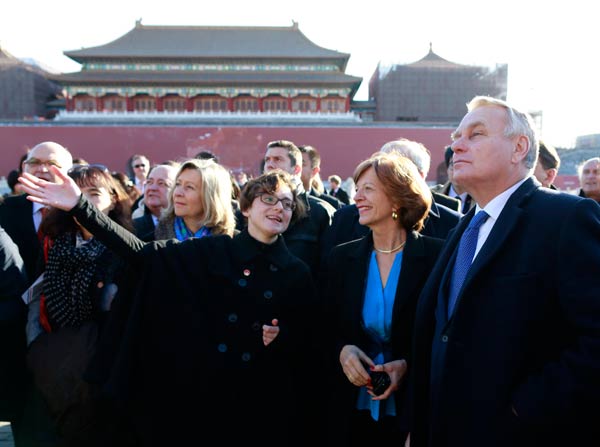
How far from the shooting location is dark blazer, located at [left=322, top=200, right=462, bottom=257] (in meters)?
2.65

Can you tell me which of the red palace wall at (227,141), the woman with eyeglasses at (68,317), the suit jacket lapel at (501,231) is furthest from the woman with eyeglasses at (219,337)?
the red palace wall at (227,141)

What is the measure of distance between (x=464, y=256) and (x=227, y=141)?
2006 centimetres

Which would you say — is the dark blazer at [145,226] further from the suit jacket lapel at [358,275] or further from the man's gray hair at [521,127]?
the man's gray hair at [521,127]

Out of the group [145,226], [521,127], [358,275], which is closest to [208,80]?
[145,226]

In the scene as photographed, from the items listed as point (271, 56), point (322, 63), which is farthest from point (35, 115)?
point (322, 63)

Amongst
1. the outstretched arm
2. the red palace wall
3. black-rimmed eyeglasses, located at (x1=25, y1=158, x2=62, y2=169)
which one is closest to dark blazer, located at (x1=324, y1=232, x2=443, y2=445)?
the outstretched arm

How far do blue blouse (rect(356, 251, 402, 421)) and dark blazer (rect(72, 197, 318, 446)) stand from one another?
27cm

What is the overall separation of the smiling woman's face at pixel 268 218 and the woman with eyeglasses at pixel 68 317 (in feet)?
1.96

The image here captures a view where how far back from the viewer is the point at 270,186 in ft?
7.27

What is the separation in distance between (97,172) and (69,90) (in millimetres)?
22949

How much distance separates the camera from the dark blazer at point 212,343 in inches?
83.7

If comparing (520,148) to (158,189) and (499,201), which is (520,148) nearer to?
(499,201)

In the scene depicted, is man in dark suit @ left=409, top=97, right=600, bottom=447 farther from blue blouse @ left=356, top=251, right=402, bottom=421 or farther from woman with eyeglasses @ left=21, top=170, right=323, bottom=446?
woman with eyeglasses @ left=21, top=170, right=323, bottom=446

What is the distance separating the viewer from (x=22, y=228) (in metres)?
2.94
